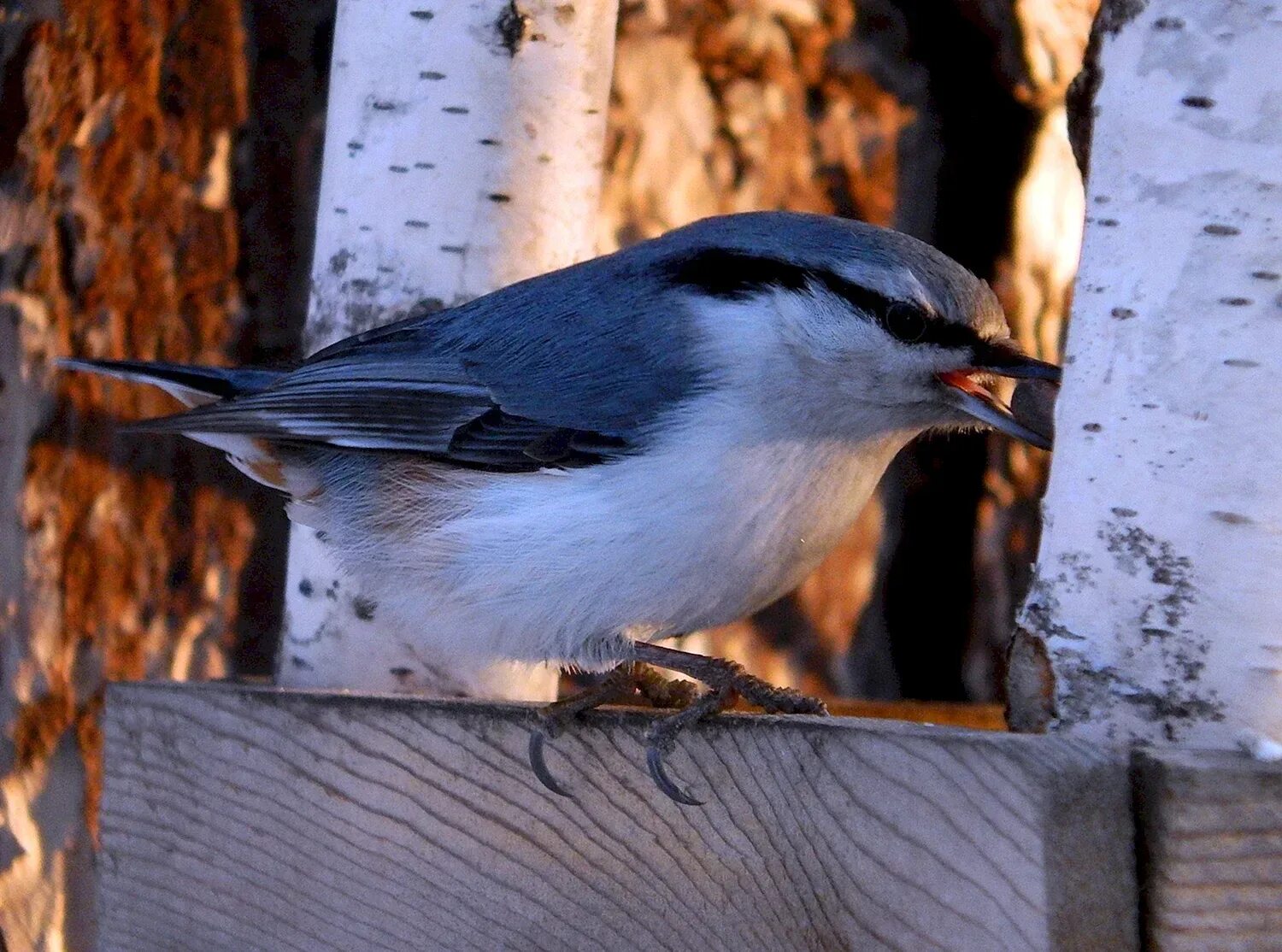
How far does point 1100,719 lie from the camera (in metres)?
1.25

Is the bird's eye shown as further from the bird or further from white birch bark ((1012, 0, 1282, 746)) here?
white birch bark ((1012, 0, 1282, 746))

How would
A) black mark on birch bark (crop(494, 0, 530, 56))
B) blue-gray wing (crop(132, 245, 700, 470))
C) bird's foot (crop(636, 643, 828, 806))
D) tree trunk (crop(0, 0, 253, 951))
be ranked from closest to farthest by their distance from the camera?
bird's foot (crop(636, 643, 828, 806)), blue-gray wing (crop(132, 245, 700, 470)), black mark on birch bark (crop(494, 0, 530, 56)), tree trunk (crop(0, 0, 253, 951))

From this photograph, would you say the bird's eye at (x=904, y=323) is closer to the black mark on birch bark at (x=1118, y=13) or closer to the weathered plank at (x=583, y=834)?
the black mark on birch bark at (x=1118, y=13)

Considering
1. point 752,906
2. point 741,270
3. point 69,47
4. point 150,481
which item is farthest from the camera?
point 150,481

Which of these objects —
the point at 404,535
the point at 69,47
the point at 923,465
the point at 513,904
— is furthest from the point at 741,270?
the point at 923,465

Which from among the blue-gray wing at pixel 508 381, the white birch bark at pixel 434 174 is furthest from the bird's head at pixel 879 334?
the white birch bark at pixel 434 174

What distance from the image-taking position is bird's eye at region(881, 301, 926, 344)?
1591 mm

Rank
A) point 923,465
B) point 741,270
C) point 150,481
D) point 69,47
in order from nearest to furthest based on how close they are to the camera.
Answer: point 741,270
point 69,47
point 150,481
point 923,465

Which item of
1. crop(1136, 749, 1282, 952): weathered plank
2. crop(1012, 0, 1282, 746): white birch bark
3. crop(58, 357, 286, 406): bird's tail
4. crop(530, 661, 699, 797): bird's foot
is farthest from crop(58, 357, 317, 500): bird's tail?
crop(1136, 749, 1282, 952): weathered plank

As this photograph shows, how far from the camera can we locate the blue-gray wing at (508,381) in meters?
1.65

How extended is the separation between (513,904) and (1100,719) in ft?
1.87

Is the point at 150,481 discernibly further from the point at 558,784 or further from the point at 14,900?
the point at 558,784

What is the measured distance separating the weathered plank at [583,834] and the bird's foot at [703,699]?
2 centimetres

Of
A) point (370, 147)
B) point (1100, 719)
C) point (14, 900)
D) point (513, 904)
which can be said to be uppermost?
point (370, 147)
